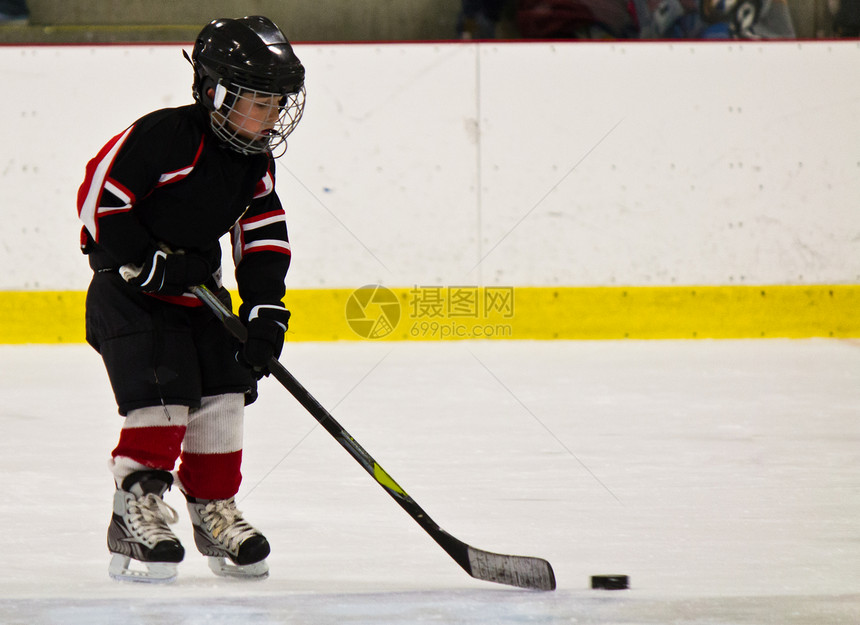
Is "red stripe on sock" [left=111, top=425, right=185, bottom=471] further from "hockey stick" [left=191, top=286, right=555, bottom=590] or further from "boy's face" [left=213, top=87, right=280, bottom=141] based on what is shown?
"boy's face" [left=213, top=87, right=280, bottom=141]

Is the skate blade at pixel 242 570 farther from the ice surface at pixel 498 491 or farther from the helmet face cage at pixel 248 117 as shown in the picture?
the helmet face cage at pixel 248 117

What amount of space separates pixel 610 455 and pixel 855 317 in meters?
2.33

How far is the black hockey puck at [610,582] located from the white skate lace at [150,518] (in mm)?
686

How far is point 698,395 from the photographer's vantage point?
365cm

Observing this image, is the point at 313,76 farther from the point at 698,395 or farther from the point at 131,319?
the point at 131,319

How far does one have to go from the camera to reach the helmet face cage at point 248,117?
6.04 feet

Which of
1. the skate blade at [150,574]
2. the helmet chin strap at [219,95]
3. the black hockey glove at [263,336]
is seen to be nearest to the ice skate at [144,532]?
the skate blade at [150,574]

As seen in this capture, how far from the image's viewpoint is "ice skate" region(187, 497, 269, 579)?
6.18 ft

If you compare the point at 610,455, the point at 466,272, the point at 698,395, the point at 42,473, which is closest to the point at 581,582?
the point at 610,455

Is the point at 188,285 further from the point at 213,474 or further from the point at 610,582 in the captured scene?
the point at 610,582

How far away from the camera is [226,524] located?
1943mm

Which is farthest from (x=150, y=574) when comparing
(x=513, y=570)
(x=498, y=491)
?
(x=498, y=491)

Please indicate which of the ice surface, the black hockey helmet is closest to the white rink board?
the ice surface

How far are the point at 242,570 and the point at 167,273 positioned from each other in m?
0.50
